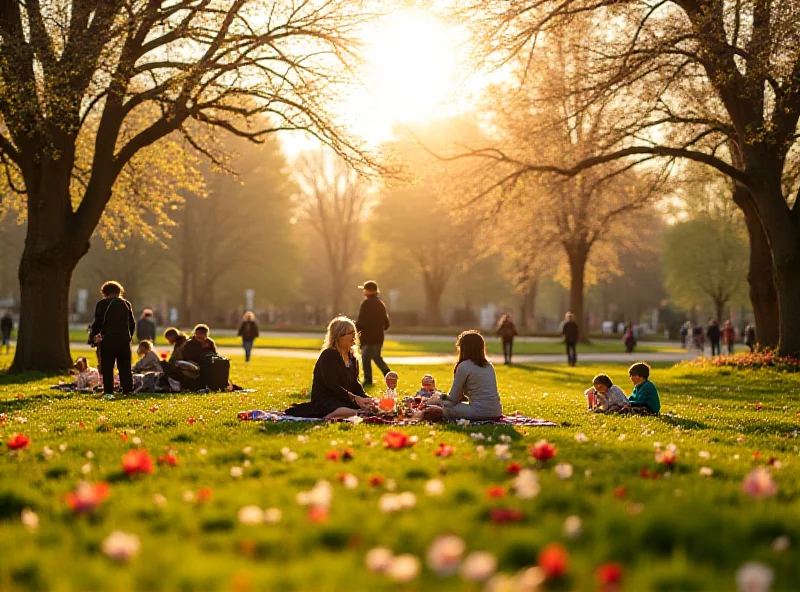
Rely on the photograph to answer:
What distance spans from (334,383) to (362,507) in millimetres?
5773

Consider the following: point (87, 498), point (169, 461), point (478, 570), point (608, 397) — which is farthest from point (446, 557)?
point (608, 397)

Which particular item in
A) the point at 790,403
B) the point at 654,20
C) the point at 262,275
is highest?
the point at 654,20

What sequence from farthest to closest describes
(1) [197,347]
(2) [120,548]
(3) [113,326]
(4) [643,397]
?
(1) [197,347] < (3) [113,326] < (4) [643,397] < (2) [120,548]

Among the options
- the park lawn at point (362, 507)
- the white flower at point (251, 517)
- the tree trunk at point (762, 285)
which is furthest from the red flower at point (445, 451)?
the tree trunk at point (762, 285)

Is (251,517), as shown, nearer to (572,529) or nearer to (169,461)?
(572,529)

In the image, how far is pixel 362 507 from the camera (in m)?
4.99

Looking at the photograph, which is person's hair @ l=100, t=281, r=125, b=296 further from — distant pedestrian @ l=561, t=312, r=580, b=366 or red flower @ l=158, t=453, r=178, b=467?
distant pedestrian @ l=561, t=312, r=580, b=366

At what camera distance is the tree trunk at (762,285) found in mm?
25922

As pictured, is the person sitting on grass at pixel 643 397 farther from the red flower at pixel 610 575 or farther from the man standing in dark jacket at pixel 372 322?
the red flower at pixel 610 575

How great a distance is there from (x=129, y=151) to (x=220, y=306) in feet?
192

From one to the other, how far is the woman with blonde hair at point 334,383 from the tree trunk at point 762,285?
61.3 ft

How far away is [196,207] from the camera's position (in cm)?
6191

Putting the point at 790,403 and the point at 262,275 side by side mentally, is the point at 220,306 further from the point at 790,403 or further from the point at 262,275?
the point at 790,403

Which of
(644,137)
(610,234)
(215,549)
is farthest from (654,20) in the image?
(610,234)
